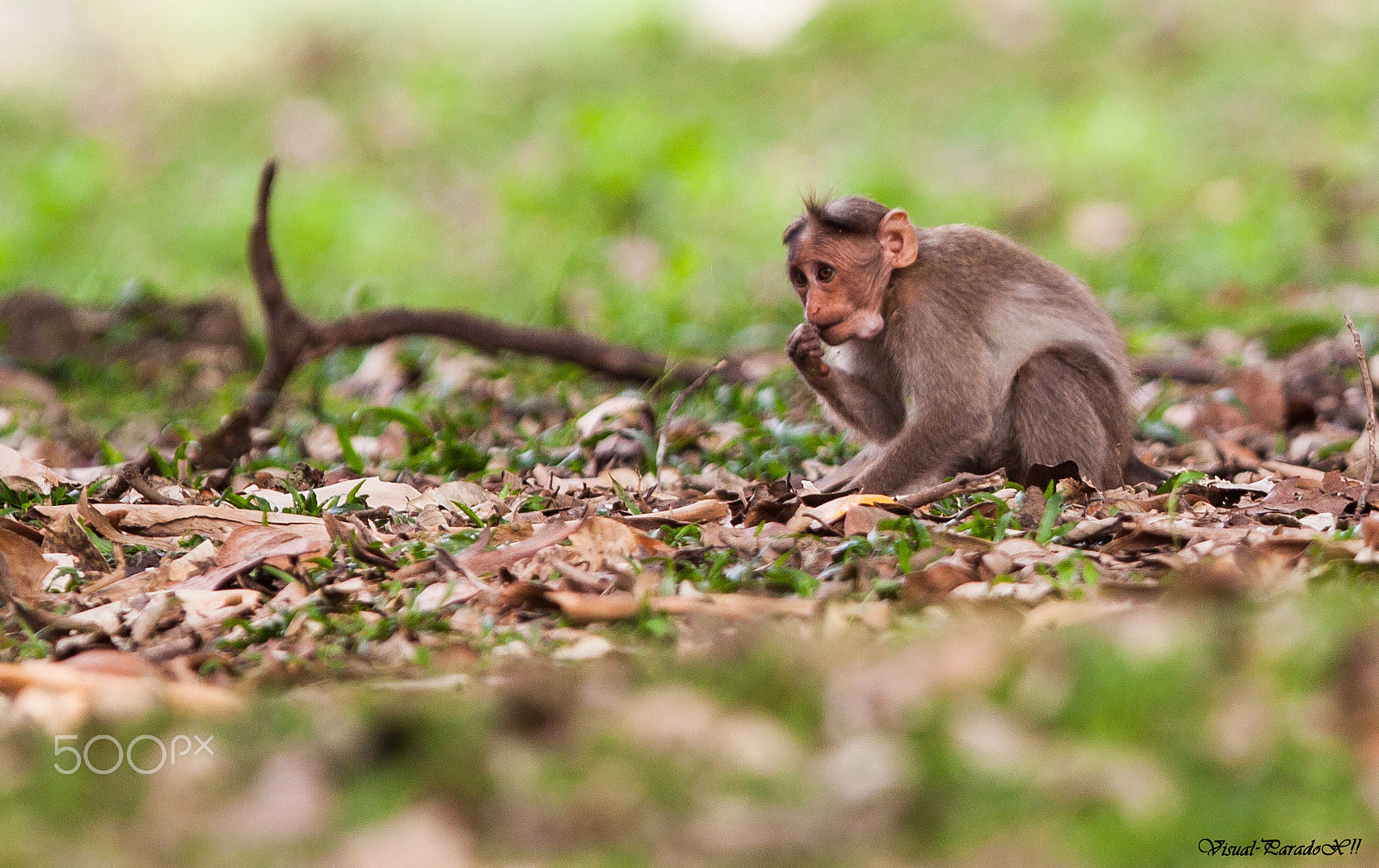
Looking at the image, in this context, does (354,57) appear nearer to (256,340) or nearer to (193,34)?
(193,34)

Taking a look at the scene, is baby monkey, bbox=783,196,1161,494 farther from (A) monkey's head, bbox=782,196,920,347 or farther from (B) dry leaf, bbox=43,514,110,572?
(B) dry leaf, bbox=43,514,110,572

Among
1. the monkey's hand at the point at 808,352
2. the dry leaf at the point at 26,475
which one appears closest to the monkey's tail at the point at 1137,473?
the monkey's hand at the point at 808,352

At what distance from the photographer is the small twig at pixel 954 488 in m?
3.91

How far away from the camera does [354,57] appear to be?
13.7 m

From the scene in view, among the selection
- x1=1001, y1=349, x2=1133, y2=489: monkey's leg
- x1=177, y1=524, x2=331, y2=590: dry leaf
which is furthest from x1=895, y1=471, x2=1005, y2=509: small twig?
x1=177, y1=524, x2=331, y2=590: dry leaf

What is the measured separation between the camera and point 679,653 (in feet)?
9.18

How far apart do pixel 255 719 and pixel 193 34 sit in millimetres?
13239

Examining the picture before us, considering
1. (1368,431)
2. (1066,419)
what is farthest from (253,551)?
(1368,431)

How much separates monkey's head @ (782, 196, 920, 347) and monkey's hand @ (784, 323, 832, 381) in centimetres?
7

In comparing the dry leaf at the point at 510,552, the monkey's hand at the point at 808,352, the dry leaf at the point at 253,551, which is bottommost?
the dry leaf at the point at 253,551

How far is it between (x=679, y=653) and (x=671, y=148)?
783 cm

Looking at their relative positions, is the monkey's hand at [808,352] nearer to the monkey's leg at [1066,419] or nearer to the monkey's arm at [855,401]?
the monkey's arm at [855,401]

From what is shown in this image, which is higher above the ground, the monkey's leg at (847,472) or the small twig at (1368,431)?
the small twig at (1368,431)

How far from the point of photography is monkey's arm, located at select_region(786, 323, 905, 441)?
16.4 feet
